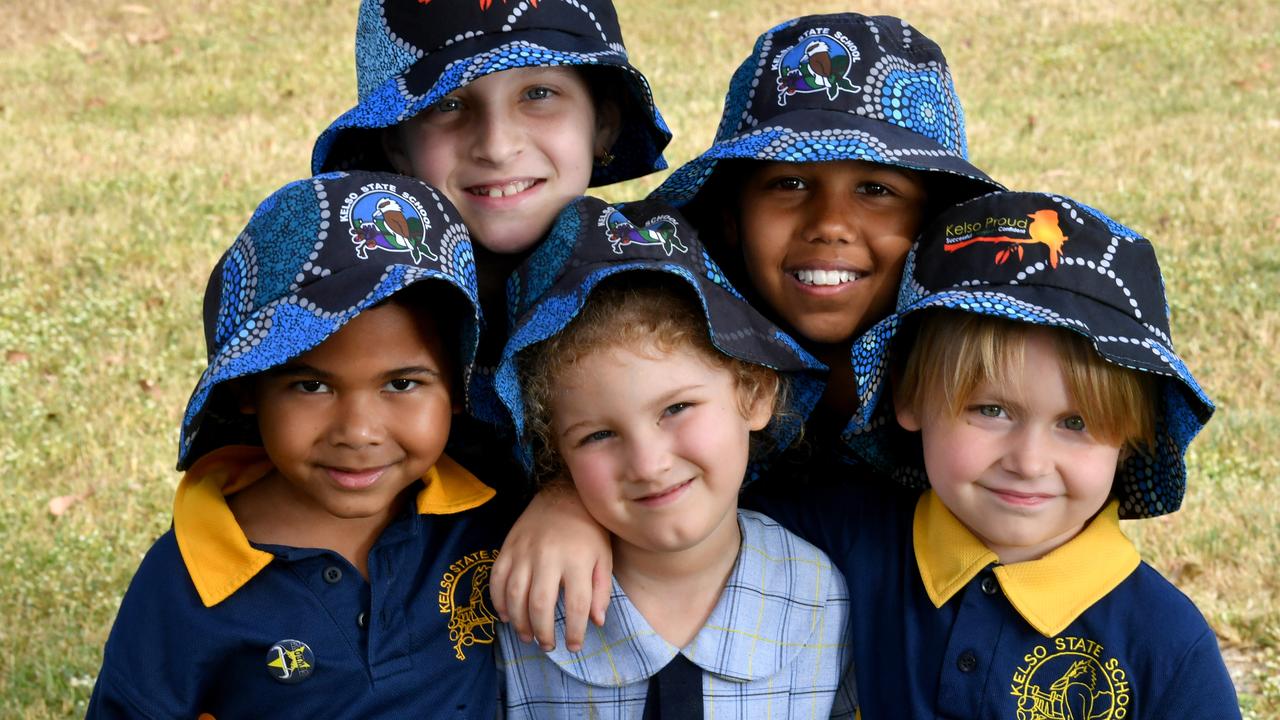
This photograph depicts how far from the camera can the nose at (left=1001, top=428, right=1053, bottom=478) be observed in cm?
262

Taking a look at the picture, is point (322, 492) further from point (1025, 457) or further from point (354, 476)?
point (1025, 457)

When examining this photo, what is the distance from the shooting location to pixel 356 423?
262 centimetres

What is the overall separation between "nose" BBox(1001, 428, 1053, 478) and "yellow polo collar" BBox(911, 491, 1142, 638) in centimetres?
20

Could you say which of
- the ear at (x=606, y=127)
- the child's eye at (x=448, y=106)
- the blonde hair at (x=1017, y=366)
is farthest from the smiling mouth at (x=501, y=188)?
the blonde hair at (x=1017, y=366)

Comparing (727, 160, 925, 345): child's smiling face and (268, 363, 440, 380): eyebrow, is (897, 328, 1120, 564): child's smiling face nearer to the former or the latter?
(727, 160, 925, 345): child's smiling face

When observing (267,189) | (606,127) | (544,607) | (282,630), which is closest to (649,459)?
(544,607)

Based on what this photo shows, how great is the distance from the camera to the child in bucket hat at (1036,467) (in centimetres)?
261

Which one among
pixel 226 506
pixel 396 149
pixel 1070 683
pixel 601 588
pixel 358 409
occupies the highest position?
pixel 396 149

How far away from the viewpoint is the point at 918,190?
10.2 ft

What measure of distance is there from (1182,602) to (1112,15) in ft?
36.0

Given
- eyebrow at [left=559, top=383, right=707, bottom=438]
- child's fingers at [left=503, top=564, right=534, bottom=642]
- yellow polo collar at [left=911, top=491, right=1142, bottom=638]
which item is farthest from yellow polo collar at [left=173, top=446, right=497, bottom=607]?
yellow polo collar at [left=911, top=491, right=1142, bottom=638]

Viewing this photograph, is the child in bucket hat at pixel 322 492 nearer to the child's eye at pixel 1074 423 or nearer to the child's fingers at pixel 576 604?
the child's fingers at pixel 576 604

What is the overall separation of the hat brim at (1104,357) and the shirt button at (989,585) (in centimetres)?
30

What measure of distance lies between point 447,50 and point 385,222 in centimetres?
65
